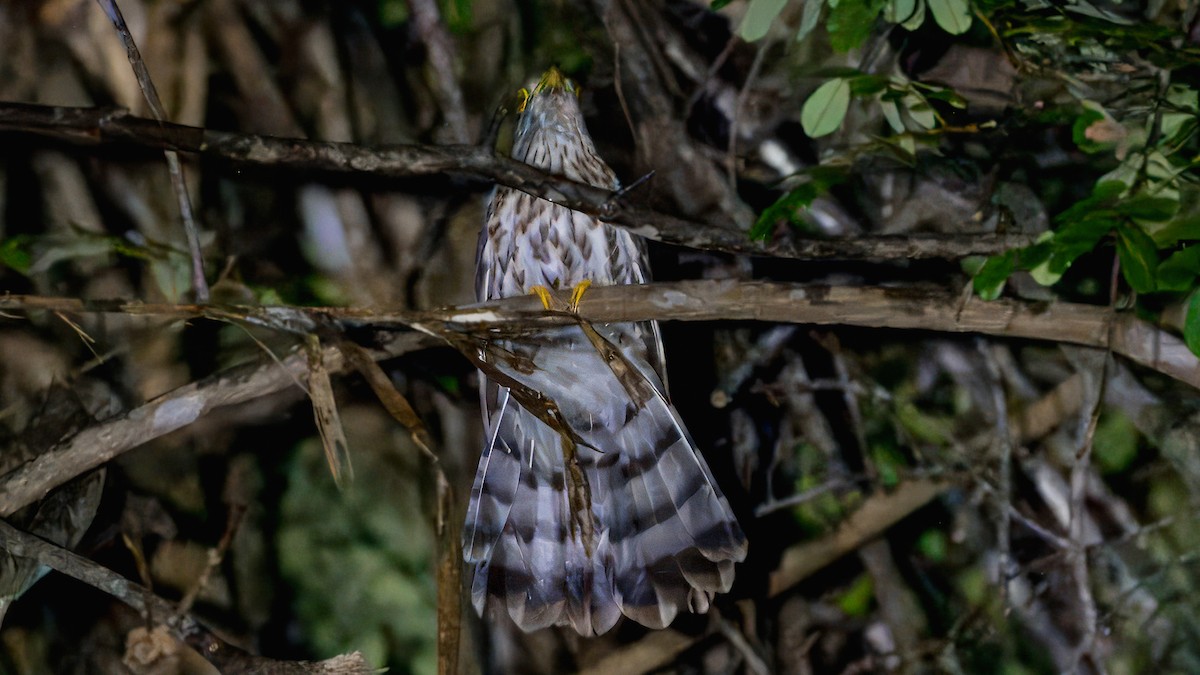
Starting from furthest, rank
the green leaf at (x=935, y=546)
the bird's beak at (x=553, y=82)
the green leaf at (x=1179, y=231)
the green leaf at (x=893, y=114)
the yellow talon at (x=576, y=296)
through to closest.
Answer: the green leaf at (x=935, y=546), the bird's beak at (x=553, y=82), the green leaf at (x=893, y=114), the yellow talon at (x=576, y=296), the green leaf at (x=1179, y=231)

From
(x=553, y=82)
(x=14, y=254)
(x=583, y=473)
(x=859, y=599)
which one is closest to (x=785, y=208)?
(x=583, y=473)

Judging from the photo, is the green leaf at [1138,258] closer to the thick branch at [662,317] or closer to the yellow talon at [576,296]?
the thick branch at [662,317]

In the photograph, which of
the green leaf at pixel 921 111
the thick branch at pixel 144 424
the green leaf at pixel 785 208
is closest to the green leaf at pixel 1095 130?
the green leaf at pixel 921 111

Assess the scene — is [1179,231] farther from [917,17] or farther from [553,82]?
[553,82]

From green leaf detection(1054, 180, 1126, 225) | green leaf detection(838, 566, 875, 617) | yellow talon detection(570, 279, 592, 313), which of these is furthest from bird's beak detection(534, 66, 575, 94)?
green leaf detection(838, 566, 875, 617)

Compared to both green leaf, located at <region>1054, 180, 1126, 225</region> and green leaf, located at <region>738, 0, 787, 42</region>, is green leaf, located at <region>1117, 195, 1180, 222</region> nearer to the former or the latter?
green leaf, located at <region>1054, 180, 1126, 225</region>

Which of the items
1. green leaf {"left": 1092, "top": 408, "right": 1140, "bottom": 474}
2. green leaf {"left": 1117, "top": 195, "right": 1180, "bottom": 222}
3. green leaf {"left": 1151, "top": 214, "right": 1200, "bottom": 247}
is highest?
green leaf {"left": 1117, "top": 195, "right": 1180, "bottom": 222}
